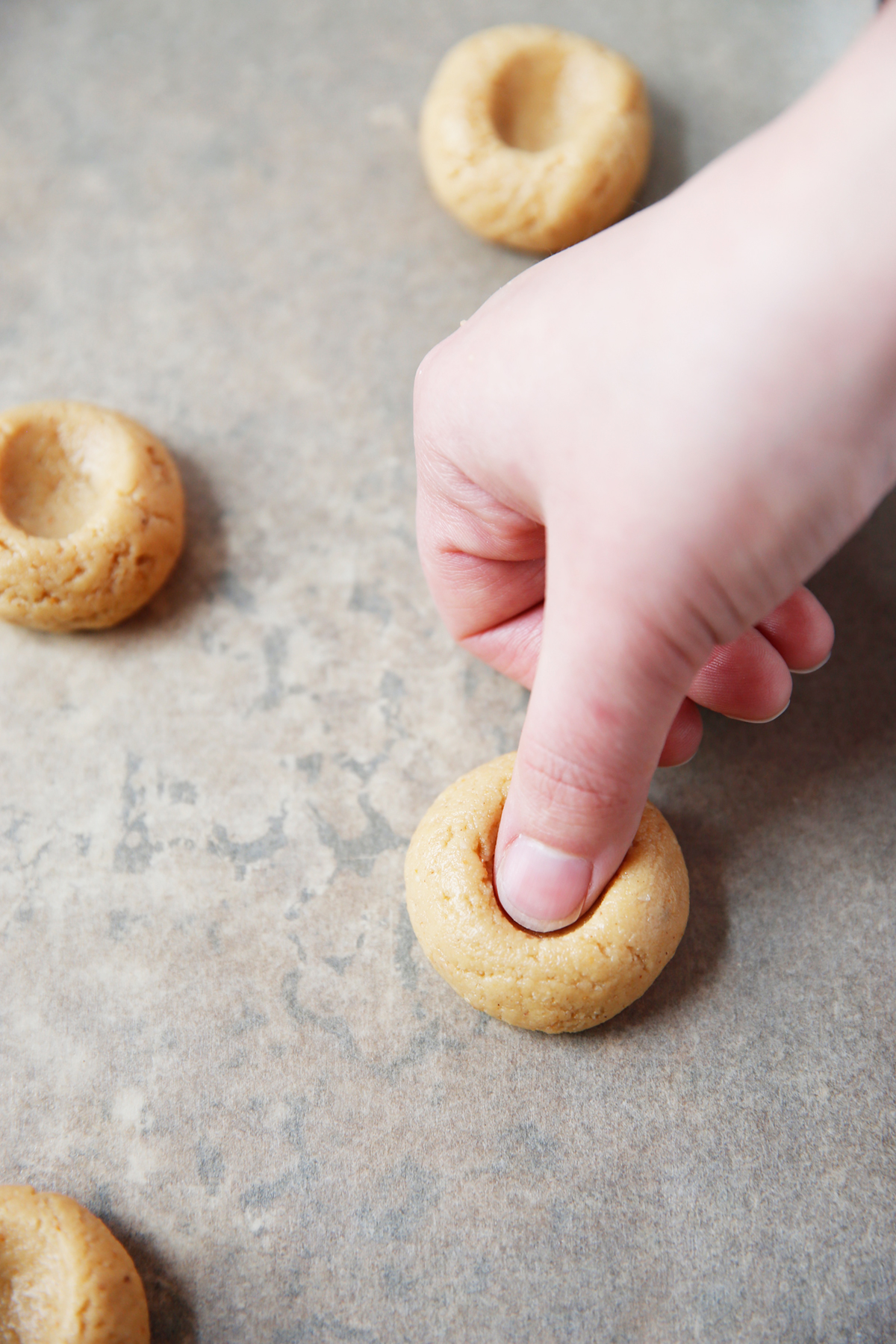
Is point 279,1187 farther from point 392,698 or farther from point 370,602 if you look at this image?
point 370,602

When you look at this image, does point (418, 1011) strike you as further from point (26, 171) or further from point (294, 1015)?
point (26, 171)

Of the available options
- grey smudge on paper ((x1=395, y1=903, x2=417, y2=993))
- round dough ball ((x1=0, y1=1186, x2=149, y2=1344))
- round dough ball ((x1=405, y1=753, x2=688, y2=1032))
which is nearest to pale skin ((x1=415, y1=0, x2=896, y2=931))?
round dough ball ((x1=405, y1=753, x2=688, y2=1032))

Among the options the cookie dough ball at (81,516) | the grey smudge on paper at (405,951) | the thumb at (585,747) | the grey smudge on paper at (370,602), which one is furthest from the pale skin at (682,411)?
the cookie dough ball at (81,516)

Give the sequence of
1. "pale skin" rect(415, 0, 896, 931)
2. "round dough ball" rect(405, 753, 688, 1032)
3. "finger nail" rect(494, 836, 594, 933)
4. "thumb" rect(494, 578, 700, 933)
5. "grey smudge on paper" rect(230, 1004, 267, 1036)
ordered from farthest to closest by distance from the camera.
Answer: "grey smudge on paper" rect(230, 1004, 267, 1036), "round dough ball" rect(405, 753, 688, 1032), "finger nail" rect(494, 836, 594, 933), "thumb" rect(494, 578, 700, 933), "pale skin" rect(415, 0, 896, 931)

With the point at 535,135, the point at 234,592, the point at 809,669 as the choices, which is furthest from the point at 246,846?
the point at 535,135

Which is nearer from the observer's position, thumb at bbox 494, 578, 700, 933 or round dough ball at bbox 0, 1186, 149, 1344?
thumb at bbox 494, 578, 700, 933

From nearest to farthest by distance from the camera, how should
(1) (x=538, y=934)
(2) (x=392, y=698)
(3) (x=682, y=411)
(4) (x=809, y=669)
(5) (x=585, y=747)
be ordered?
(3) (x=682, y=411)
(5) (x=585, y=747)
(1) (x=538, y=934)
(4) (x=809, y=669)
(2) (x=392, y=698)

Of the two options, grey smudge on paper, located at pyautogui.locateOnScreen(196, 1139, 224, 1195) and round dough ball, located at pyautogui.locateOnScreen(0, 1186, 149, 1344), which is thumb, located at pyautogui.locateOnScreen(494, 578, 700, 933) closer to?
grey smudge on paper, located at pyautogui.locateOnScreen(196, 1139, 224, 1195)

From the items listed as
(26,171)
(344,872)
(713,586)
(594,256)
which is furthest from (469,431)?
(26,171)
